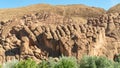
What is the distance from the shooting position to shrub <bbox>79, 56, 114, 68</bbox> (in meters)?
71.5

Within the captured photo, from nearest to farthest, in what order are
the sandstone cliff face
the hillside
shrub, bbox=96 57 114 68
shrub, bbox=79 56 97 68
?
shrub, bbox=96 57 114 68
shrub, bbox=79 56 97 68
the sandstone cliff face
the hillside

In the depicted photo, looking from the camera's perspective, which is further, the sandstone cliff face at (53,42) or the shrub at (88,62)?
the sandstone cliff face at (53,42)

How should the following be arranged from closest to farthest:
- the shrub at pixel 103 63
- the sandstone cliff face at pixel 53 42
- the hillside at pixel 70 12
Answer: the shrub at pixel 103 63 < the sandstone cliff face at pixel 53 42 < the hillside at pixel 70 12

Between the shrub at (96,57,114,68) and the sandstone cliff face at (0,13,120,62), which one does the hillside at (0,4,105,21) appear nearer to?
the sandstone cliff face at (0,13,120,62)

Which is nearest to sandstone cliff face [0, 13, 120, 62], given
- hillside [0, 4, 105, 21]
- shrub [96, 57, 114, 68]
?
shrub [96, 57, 114, 68]

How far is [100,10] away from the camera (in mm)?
187750

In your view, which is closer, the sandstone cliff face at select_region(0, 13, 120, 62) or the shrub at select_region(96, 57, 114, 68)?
the shrub at select_region(96, 57, 114, 68)

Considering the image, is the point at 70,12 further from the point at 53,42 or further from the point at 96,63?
the point at 96,63

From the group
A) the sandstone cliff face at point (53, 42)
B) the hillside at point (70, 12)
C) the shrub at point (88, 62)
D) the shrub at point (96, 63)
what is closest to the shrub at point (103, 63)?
the shrub at point (96, 63)

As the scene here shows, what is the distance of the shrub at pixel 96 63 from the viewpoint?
235 feet

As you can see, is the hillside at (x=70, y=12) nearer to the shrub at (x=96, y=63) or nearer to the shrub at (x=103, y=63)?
the shrub at (x=96, y=63)

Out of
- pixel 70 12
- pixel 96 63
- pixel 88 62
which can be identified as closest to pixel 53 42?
pixel 88 62

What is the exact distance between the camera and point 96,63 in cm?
7250

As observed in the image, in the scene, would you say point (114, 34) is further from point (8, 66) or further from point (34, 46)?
point (8, 66)
